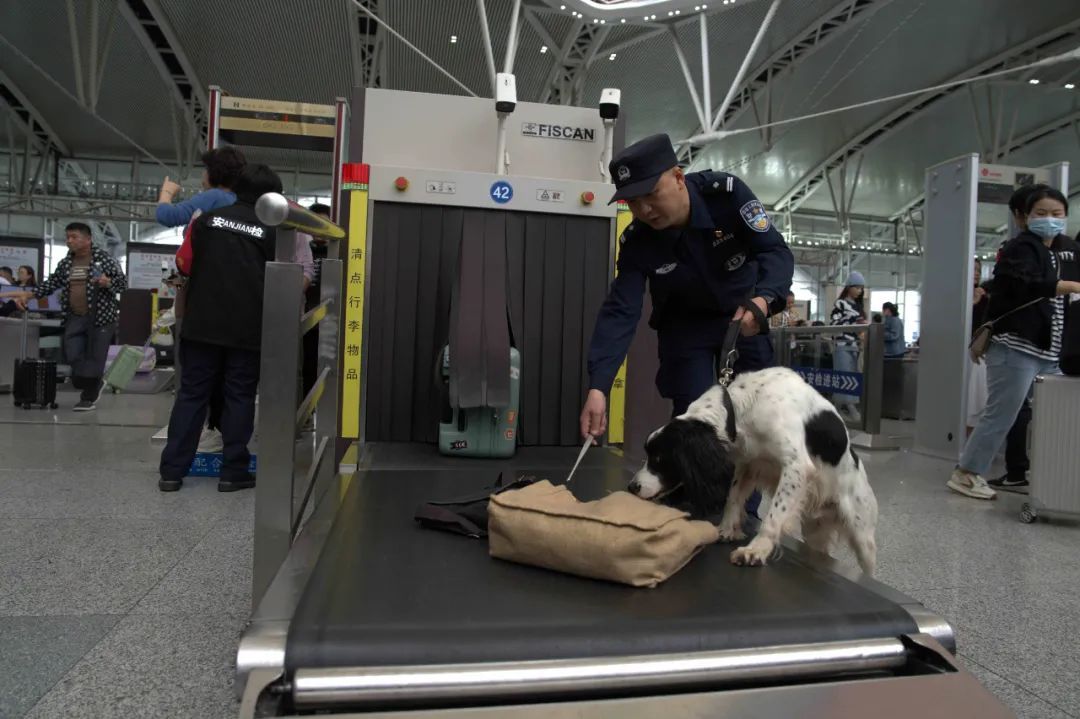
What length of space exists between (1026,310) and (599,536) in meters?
3.54

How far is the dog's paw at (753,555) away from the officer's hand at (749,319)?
600 mm

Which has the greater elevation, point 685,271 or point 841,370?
point 685,271

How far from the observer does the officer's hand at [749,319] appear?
1.87m

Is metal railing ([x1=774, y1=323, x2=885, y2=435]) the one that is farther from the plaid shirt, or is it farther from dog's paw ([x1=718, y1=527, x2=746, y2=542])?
the plaid shirt

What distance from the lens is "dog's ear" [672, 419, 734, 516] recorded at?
1579 millimetres

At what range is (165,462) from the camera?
3523 mm

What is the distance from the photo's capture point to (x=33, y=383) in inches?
265

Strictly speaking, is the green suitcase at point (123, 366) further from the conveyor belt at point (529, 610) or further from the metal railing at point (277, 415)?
the conveyor belt at point (529, 610)

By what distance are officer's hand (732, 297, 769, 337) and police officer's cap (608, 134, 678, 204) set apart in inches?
16.9

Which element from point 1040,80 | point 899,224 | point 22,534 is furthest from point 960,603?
point 899,224

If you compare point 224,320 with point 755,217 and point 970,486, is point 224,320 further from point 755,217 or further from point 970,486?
point 970,486

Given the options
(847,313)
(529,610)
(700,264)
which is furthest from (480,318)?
(847,313)

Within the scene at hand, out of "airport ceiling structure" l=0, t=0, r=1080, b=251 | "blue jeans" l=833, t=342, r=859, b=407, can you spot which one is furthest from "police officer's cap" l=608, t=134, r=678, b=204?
"airport ceiling structure" l=0, t=0, r=1080, b=251

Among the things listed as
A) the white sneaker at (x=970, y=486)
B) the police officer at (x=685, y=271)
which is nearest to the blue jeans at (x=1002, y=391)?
the white sneaker at (x=970, y=486)
